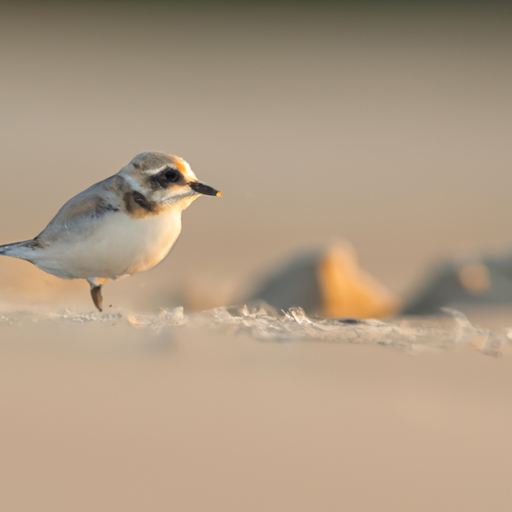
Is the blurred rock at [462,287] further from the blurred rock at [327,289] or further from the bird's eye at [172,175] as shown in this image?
the bird's eye at [172,175]

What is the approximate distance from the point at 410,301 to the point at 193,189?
129 inches

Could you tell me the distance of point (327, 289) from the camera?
7.05m

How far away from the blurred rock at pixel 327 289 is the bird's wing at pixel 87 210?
2.50 meters

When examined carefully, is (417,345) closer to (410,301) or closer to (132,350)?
(132,350)

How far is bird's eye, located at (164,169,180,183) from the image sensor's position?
491 cm

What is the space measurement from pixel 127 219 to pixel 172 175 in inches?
15.9

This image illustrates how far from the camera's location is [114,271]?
4.99 meters

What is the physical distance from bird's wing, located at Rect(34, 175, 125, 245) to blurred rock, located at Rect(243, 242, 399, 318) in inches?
98.5

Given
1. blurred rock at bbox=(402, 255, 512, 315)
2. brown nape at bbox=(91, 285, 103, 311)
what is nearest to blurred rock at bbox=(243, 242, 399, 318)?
blurred rock at bbox=(402, 255, 512, 315)

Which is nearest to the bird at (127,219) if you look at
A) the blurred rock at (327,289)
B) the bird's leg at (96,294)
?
the bird's leg at (96,294)

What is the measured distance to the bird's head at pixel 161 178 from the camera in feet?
16.1

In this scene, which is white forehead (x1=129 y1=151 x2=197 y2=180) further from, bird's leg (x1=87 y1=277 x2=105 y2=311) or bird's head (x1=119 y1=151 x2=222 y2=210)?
bird's leg (x1=87 y1=277 x2=105 y2=311)

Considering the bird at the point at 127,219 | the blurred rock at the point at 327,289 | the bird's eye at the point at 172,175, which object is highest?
the bird's eye at the point at 172,175

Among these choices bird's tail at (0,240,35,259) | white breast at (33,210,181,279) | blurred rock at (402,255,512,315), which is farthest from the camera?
blurred rock at (402,255,512,315)
